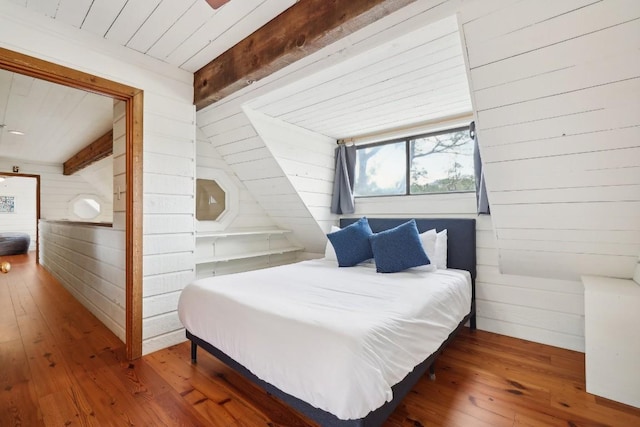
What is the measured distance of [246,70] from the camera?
6.82 ft

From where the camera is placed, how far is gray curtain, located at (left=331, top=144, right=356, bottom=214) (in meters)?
Result: 3.60

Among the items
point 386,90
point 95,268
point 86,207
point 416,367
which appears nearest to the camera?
point 416,367

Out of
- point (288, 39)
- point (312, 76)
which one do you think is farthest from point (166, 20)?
point (312, 76)

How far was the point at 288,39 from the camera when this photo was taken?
1.78 meters

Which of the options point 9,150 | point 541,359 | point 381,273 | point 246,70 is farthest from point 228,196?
point 9,150

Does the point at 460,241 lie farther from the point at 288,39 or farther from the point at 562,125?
the point at 288,39

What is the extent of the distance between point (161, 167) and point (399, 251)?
2.07m

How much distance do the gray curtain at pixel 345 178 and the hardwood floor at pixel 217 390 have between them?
1.80 metres

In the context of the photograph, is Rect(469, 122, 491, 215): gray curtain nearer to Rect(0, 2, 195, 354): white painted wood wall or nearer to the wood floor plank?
Rect(0, 2, 195, 354): white painted wood wall

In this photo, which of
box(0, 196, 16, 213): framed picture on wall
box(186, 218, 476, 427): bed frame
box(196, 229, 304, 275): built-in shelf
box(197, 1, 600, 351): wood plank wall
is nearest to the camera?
box(186, 218, 476, 427): bed frame

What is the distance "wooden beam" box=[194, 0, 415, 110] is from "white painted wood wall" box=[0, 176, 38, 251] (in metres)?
8.74

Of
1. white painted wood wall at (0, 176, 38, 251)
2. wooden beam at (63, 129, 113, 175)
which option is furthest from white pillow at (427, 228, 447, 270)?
white painted wood wall at (0, 176, 38, 251)

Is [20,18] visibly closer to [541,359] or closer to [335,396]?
[335,396]

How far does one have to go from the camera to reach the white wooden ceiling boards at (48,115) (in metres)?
2.70
